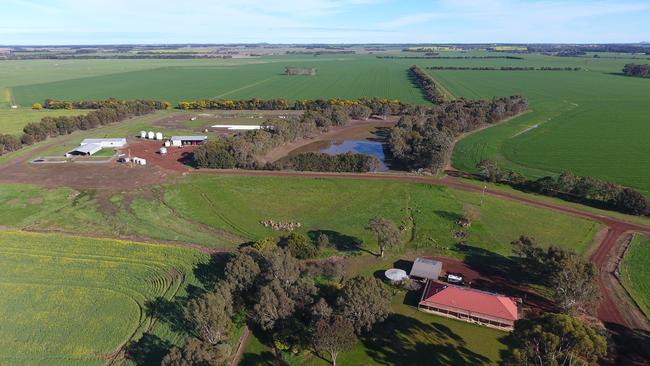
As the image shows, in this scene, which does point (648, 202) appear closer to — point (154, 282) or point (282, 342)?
point (282, 342)

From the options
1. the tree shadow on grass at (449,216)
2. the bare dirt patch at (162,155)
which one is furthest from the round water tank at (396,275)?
the bare dirt patch at (162,155)

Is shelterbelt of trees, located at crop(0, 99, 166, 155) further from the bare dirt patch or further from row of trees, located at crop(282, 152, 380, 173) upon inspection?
row of trees, located at crop(282, 152, 380, 173)

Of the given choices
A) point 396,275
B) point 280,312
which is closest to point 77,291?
point 280,312

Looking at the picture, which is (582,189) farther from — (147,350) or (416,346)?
(147,350)

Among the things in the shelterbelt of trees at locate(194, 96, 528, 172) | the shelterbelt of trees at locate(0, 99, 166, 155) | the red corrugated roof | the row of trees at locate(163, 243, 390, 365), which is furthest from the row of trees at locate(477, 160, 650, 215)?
the shelterbelt of trees at locate(0, 99, 166, 155)

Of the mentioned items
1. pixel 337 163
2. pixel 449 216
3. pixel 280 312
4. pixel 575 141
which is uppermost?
pixel 575 141
